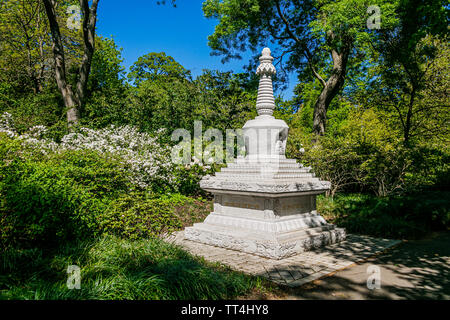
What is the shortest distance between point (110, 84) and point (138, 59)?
571 inches

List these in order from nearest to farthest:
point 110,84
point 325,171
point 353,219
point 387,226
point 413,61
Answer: point 387,226, point 353,219, point 413,61, point 325,171, point 110,84

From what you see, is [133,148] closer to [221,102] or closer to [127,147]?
[127,147]

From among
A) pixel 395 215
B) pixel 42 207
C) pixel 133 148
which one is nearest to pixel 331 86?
pixel 395 215

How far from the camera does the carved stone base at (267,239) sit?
620cm

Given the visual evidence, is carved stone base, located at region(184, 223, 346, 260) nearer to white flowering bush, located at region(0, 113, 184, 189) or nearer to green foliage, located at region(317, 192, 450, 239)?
green foliage, located at region(317, 192, 450, 239)

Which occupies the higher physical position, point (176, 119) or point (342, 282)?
point (176, 119)

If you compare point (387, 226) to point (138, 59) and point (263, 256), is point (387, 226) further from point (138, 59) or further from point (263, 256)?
point (138, 59)

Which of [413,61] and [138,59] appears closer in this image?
[413,61]

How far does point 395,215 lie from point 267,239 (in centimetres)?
586

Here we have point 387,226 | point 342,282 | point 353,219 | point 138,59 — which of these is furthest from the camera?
point 138,59

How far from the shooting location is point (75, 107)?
47.3ft

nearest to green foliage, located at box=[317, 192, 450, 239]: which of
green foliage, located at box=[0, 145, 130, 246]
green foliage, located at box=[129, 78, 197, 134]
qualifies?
green foliage, located at box=[0, 145, 130, 246]

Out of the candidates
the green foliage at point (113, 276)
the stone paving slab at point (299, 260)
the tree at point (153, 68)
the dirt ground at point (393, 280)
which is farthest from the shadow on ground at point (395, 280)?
the tree at point (153, 68)
